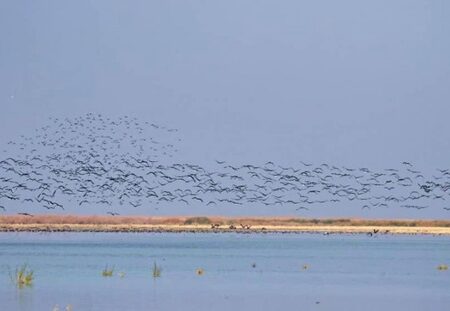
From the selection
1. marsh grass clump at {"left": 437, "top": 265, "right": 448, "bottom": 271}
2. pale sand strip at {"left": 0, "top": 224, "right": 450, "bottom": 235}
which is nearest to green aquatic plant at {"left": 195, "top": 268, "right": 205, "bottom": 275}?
marsh grass clump at {"left": 437, "top": 265, "right": 448, "bottom": 271}

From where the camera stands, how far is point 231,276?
161 ft

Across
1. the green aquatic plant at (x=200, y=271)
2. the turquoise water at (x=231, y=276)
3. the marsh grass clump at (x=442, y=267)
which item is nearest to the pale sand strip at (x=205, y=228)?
the turquoise water at (x=231, y=276)

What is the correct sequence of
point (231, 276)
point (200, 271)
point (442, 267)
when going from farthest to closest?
point (442, 267), point (200, 271), point (231, 276)

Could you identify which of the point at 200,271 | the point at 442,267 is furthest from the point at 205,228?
the point at 200,271

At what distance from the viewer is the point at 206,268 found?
53812 mm

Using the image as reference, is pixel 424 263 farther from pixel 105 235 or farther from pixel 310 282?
pixel 105 235

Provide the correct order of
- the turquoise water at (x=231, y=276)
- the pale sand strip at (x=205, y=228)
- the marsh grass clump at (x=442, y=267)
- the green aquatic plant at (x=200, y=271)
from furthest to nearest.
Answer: the pale sand strip at (x=205, y=228) → the marsh grass clump at (x=442, y=267) → the green aquatic plant at (x=200, y=271) → the turquoise water at (x=231, y=276)

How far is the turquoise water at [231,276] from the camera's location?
3831 cm

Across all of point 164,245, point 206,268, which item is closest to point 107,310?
point 206,268

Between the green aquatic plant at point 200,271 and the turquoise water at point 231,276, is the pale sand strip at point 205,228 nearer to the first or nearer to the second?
the turquoise water at point 231,276

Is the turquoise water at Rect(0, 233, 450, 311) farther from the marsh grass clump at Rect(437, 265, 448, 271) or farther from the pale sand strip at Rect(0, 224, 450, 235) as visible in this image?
the pale sand strip at Rect(0, 224, 450, 235)

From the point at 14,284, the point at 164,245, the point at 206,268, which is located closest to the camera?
the point at 14,284

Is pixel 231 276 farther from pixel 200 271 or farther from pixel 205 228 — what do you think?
pixel 205 228

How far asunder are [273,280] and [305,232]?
60.0m
